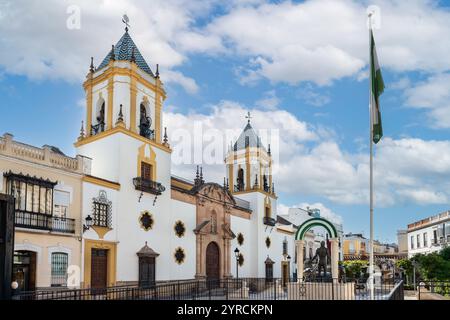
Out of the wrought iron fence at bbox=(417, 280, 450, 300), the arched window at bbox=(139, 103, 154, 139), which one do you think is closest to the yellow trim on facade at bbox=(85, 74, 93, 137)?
the arched window at bbox=(139, 103, 154, 139)

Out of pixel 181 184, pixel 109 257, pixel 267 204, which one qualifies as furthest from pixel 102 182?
pixel 267 204

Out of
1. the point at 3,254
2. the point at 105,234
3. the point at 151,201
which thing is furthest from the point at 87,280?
the point at 3,254

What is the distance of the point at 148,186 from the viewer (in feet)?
89.2

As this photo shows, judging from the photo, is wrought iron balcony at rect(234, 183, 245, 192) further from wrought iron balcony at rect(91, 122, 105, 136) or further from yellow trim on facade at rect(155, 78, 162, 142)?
wrought iron balcony at rect(91, 122, 105, 136)

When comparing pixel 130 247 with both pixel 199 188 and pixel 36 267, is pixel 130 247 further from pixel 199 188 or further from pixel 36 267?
pixel 199 188

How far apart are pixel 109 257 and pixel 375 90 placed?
52.1ft

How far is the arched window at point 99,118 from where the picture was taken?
91.5 ft

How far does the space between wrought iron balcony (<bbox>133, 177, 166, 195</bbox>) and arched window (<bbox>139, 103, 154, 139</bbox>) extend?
3145 millimetres

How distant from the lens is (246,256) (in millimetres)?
39906

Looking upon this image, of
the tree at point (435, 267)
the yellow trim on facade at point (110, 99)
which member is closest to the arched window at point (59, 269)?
the yellow trim on facade at point (110, 99)

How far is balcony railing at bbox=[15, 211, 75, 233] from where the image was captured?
781 inches

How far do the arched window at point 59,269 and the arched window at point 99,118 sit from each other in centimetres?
865

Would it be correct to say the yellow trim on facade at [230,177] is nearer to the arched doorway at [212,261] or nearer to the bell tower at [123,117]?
the arched doorway at [212,261]

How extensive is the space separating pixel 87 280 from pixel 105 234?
8.30 ft
